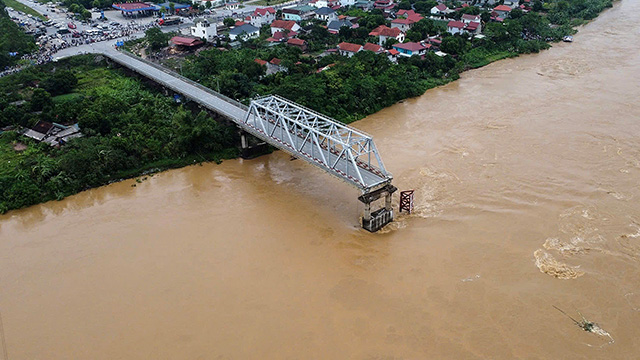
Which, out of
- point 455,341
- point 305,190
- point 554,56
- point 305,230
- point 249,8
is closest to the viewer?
point 455,341

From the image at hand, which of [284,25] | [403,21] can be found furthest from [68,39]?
[403,21]

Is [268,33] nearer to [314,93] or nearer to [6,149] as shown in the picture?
[314,93]

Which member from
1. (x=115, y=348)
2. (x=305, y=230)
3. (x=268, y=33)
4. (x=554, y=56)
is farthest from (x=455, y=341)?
(x=268, y=33)

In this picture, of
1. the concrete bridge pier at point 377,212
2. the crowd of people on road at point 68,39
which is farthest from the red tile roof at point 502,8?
the concrete bridge pier at point 377,212

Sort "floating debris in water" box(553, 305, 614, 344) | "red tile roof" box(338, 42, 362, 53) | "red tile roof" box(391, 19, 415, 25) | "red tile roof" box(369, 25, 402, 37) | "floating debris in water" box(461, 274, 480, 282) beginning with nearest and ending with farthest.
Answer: "floating debris in water" box(553, 305, 614, 344) → "floating debris in water" box(461, 274, 480, 282) → "red tile roof" box(338, 42, 362, 53) → "red tile roof" box(369, 25, 402, 37) → "red tile roof" box(391, 19, 415, 25)

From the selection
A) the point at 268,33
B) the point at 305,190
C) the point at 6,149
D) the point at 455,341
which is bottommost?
the point at 455,341

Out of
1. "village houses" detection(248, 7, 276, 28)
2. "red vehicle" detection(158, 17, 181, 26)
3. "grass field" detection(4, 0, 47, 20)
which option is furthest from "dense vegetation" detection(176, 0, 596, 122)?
"grass field" detection(4, 0, 47, 20)

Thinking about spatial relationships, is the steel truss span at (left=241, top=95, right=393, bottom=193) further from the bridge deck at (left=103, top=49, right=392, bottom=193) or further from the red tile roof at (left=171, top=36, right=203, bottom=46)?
the red tile roof at (left=171, top=36, right=203, bottom=46)
